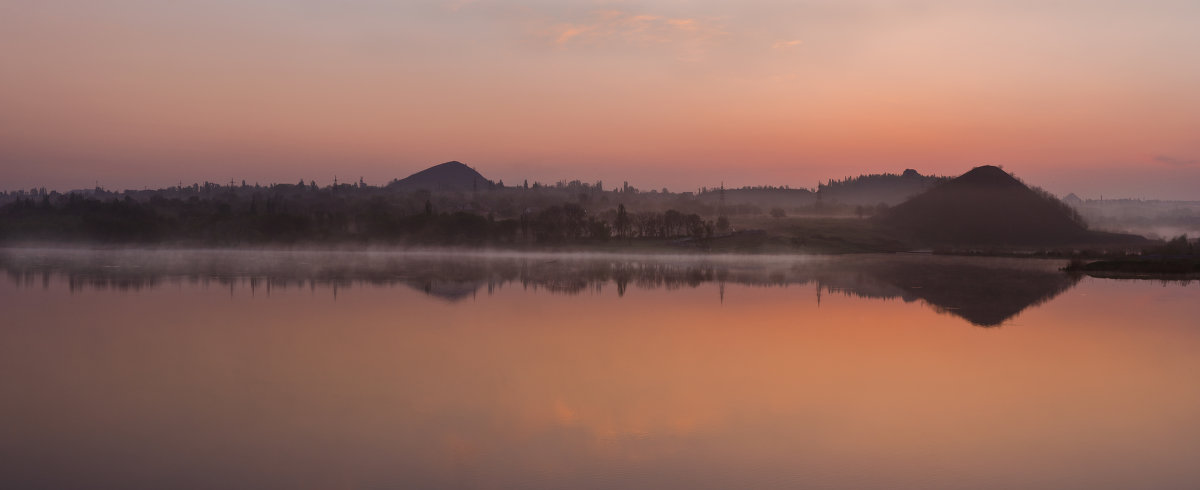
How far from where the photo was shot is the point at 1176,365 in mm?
27375

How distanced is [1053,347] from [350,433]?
2662cm

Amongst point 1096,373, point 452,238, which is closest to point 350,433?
point 1096,373

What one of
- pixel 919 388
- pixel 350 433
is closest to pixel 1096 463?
pixel 919 388

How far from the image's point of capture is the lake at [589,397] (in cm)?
1461

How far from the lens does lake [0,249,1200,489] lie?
14.6 m

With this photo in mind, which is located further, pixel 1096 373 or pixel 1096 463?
pixel 1096 373

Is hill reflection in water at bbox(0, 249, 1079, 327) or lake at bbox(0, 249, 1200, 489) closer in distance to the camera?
lake at bbox(0, 249, 1200, 489)

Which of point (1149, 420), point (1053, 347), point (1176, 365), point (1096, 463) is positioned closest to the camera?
point (1096, 463)

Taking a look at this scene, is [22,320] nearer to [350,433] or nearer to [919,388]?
[350,433]

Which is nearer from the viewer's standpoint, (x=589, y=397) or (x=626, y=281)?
(x=589, y=397)

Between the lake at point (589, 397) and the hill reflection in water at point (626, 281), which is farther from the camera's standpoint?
the hill reflection in water at point (626, 281)

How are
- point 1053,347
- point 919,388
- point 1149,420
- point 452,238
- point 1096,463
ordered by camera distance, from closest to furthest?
point 1096,463 → point 1149,420 → point 919,388 → point 1053,347 → point 452,238

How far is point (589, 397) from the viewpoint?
66.6ft

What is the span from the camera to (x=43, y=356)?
26.0 meters
